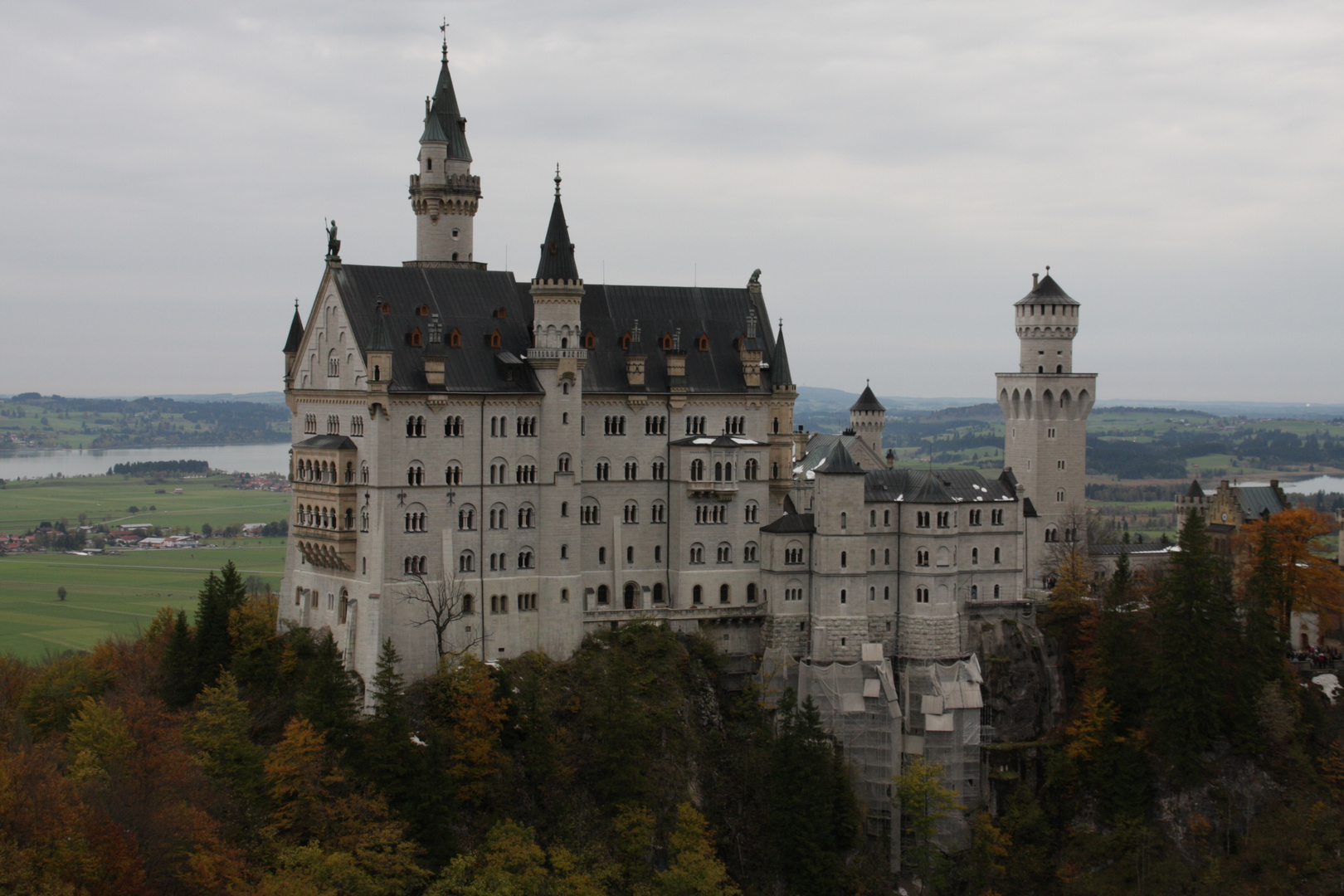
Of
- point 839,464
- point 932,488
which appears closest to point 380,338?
point 839,464

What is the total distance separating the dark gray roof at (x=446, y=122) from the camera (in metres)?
104

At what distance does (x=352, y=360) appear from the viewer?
298ft

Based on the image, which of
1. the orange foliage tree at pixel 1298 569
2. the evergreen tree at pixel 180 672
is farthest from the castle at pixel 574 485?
the orange foliage tree at pixel 1298 569

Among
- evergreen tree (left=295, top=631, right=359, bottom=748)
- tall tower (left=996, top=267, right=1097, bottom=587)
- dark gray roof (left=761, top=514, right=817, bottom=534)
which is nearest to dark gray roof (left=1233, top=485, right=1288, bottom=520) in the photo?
tall tower (left=996, top=267, right=1097, bottom=587)

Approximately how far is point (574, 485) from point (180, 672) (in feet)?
86.9

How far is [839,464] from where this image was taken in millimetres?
98375

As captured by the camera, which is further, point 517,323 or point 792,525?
point 792,525

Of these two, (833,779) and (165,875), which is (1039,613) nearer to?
(833,779)

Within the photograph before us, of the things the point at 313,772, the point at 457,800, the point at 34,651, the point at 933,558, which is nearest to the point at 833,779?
the point at 933,558

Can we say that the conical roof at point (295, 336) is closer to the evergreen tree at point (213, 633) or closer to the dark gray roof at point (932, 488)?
the evergreen tree at point (213, 633)

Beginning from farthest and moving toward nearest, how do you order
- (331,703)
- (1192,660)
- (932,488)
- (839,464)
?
(932,488)
(839,464)
(1192,660)
(331,703)

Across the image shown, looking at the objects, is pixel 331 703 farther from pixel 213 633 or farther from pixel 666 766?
pixel 666 766

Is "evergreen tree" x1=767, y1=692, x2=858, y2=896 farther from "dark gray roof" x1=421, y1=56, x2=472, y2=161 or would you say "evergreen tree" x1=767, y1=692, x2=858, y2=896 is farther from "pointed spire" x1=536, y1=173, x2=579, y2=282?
"dark gray roof" x1=421, y1=56, x2=472, y2=161

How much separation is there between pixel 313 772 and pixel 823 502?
35.7 meters
